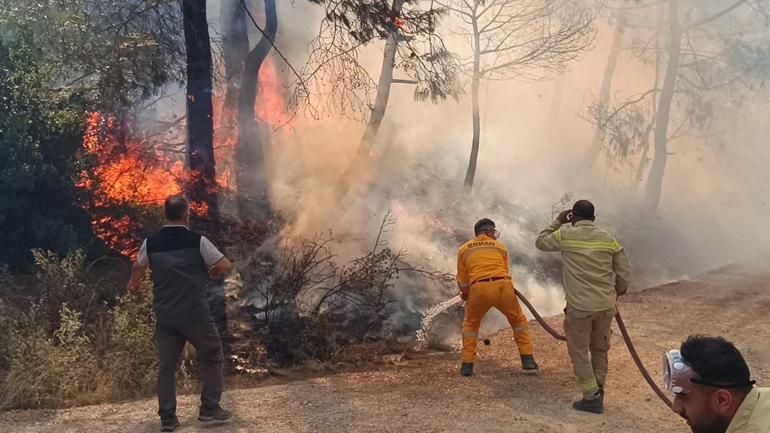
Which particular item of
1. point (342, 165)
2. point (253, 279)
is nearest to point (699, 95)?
point (342, 165)

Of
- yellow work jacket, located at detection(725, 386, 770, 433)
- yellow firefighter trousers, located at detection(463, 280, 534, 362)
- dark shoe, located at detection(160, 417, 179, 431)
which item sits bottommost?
dark shoe, located at detection(160, 417, 179, 431)

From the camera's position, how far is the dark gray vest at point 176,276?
15.7ft

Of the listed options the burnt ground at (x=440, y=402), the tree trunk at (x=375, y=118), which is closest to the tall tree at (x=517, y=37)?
the tree trunk at (x=375, y=118)

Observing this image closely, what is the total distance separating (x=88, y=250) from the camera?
29.0 feet

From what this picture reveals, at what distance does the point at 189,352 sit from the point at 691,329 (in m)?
7.24

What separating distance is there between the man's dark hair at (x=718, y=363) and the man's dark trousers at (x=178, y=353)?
12.4 feet

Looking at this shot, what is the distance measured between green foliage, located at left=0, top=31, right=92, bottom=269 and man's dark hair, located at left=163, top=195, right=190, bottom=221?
4.57 metres

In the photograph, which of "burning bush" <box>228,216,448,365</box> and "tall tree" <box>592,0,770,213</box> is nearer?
"burning bush" <box>228,216,448,365</box>

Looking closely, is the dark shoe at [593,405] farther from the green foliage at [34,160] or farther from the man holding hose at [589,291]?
the green foliage at [34,160]

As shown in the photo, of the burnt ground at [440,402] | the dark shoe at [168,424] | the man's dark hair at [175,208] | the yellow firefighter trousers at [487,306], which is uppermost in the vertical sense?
the man's dark hair at [175,208]

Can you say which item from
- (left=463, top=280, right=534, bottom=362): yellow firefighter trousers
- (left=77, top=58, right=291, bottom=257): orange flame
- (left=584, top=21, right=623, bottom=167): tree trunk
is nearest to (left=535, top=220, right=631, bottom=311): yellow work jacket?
(left=463, top=280, right=534, bottom=362): yellow firefighter trousers

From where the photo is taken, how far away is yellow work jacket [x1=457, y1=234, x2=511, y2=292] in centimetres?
661

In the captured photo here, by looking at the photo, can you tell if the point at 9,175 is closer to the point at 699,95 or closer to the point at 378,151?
the point at 378,151

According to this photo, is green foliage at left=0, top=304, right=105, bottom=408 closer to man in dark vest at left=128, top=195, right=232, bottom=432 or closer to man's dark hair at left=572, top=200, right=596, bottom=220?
man in dark vest at left=128, top=195, right=232, bottom=432
